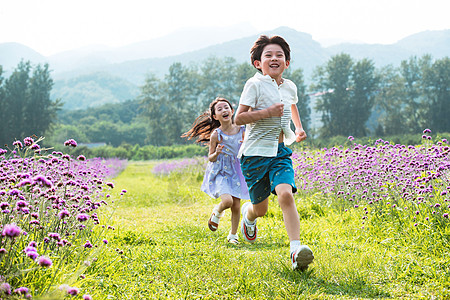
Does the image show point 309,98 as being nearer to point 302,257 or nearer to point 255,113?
point 255,113

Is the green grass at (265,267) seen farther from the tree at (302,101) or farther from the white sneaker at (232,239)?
the tree at (302,101)

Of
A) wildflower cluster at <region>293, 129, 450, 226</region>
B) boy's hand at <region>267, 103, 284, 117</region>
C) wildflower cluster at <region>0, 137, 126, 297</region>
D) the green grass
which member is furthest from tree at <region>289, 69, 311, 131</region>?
wildflower cluster at <region>0, 137, 126, 297</region>

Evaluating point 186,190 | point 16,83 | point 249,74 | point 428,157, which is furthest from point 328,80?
point 428,157

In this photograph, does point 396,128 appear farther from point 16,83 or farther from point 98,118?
point 98,118

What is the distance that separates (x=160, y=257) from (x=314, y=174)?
3890 millimetres

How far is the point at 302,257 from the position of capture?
317 centimetres

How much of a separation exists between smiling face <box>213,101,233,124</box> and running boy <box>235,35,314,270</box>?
3.86 ft

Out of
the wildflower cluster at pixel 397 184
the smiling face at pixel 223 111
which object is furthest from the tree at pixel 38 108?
the wildflower cluster at pixel 397 184

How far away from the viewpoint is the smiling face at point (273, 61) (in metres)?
3.90

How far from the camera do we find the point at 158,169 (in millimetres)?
18469

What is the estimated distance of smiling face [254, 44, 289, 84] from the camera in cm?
390

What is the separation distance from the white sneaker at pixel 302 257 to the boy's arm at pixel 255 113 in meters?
1.15

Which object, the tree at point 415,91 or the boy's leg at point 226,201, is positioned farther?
the tree at point 415,91

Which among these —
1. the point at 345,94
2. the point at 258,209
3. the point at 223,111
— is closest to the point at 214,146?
the point at 223,111
